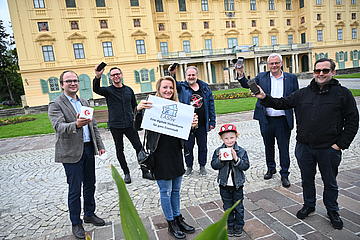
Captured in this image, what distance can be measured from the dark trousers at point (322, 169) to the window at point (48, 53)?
2943 cm

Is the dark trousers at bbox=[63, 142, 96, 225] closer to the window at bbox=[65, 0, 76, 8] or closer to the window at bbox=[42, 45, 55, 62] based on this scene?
the window at bbox=[42, 45, 55, 62]

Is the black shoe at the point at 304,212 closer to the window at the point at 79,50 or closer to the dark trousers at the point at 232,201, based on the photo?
the dark trousers at the point at 232,201

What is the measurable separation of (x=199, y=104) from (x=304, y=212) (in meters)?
2.54

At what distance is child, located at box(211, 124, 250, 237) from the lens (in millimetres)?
2780

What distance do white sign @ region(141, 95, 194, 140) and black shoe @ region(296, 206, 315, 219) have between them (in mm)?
1840

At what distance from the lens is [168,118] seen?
2.74 m

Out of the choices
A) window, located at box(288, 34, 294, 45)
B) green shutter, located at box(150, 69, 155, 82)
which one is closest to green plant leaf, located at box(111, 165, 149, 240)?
green shutter, located at box(150, 69, 155, 82)

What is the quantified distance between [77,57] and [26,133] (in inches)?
725

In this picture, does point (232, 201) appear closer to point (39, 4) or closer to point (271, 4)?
point (39, 4)

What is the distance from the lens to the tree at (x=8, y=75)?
38219 mm

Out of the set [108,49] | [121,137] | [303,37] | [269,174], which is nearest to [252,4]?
[303,37]

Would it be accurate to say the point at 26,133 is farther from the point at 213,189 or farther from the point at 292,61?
the point at 292,61


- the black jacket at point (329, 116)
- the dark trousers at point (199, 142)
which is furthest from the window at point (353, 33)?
the black jacket at point (329, 116)

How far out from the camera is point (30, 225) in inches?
140
